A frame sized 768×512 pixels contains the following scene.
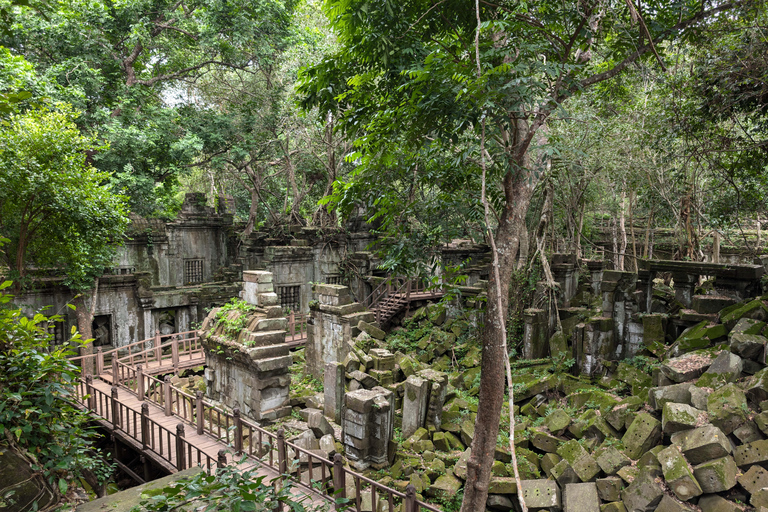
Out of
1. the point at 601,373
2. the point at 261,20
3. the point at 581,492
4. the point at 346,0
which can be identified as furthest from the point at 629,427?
the point at 261,20

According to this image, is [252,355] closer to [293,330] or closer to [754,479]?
[293,330]

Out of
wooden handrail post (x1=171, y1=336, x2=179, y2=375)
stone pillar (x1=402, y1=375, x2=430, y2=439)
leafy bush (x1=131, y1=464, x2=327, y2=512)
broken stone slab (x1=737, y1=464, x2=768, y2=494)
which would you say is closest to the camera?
leafy bush (x1=131, y1=464, x2=327, y2=512)

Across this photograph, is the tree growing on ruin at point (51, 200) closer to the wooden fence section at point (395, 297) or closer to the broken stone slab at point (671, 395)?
the wooden fence section at point (395, 297)

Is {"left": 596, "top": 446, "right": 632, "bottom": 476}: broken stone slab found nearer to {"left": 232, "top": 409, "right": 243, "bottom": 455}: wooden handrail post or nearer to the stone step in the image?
{"left": 232, "top": 409, "right": 243, "bottom": 455}: wooden handrail post

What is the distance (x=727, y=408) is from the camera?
5789mm

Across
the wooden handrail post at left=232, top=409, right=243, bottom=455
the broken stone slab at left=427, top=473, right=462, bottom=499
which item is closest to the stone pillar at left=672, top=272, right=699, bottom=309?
the broken stone slab at left=427, top=473, right=462, bottom=499

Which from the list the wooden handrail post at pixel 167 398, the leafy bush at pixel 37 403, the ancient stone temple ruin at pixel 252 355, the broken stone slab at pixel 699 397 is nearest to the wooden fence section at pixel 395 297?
the ancient stone temple ruin at pixel 252 355

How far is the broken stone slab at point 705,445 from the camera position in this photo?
5387 millimetres

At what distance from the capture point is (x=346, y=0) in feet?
16.0

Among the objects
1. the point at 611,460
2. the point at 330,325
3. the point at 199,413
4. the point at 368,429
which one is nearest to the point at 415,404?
the point at 368,429

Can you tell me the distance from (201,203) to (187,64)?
7135 millimetres

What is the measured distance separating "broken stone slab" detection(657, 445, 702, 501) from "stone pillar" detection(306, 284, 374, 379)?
8.51m

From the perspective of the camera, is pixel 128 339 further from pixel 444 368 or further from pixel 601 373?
pixel 601 373

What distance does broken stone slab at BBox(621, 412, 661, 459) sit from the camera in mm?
6398
